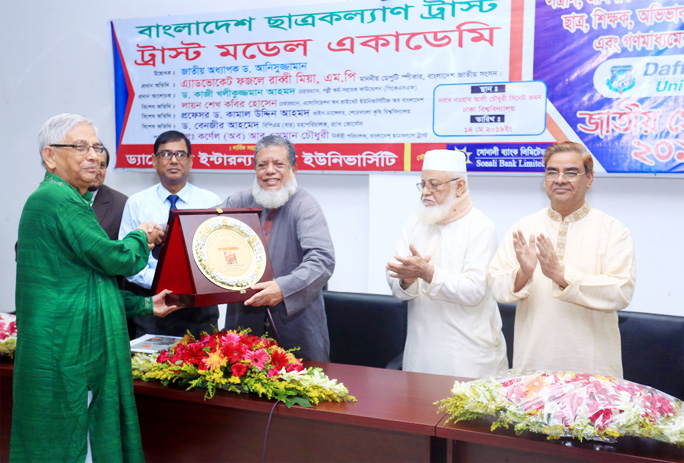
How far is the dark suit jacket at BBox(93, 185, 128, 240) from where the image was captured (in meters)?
3.32

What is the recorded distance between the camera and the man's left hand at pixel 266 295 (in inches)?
94.7

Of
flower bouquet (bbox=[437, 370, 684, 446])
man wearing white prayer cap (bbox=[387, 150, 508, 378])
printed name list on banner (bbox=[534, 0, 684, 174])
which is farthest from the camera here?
printed name list on banner (bbox=[534, 0, 684, 174])

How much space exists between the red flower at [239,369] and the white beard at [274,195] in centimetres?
88

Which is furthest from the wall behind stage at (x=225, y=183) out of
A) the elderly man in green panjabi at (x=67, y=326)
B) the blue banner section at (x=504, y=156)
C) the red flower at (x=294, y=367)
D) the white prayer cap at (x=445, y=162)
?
the elderly man in green panjabi at (x=67, y=326)

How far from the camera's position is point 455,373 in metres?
2.63

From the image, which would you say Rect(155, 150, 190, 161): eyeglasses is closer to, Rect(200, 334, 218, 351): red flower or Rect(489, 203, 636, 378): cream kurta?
Rect(200, 334, 218, 351): red flower

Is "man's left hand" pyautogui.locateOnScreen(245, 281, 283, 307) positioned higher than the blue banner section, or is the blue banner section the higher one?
the blue banner section

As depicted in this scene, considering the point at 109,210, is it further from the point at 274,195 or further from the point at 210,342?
the point at 210,342

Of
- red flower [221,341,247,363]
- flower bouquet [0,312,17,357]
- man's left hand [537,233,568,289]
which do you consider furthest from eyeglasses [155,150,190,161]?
man's left hand [537,233,568,289]

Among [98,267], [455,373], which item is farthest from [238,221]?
[455,373]

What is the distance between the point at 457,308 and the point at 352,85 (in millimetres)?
1959

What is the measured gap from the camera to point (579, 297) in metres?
2.24

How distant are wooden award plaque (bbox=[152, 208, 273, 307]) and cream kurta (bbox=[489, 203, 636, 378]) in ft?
3.39

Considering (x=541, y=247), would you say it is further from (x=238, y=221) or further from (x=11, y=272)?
(x=11, y=272)
